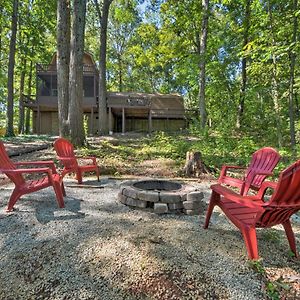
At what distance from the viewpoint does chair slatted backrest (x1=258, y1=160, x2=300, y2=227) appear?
1.99m

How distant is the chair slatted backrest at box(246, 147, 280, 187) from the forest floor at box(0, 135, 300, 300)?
2.59 ft

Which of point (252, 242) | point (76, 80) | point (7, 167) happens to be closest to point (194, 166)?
point (252, 242)

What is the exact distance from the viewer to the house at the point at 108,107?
1873cm

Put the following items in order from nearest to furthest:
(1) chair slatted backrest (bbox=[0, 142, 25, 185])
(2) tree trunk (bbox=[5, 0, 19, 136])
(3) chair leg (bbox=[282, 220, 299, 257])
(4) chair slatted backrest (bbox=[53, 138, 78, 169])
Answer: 1. (3) chair leg (bbox=[282, 220, 299, 257])
2. (1) chair slatted backrest (bbox=[0, 142, 25, 185])
3. (4) chair slatted backrest (bbox=[53, 138, 78, 169])
4. (2) tree trunk (bbox=[5, 0, 19, 136])

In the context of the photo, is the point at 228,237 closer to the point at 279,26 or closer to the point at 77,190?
the point at 77,190

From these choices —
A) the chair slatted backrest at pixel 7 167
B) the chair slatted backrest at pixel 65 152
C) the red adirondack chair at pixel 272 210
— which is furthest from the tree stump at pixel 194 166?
the chair slatted backrest at pixel 7 167

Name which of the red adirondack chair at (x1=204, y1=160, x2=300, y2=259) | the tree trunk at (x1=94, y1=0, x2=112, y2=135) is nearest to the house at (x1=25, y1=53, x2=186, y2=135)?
the tree trunk at (x1=94, y1=0, x2=112, y2=135)

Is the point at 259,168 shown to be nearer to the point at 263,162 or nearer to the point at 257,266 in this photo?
the point at 263,162

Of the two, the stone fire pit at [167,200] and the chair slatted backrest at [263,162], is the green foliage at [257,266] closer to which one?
the stone fire pit at [167,200]

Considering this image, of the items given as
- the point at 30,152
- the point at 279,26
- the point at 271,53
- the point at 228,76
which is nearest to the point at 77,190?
the point at 30,152

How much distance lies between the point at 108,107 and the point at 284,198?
58.0ft

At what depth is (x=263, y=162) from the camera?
4.06 metres

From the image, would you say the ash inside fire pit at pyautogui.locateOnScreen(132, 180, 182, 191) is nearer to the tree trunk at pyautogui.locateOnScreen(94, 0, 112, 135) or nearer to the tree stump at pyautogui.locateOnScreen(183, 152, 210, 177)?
the tree stump at pyautogui.locateOnScreen(183, 152, 210, 177)

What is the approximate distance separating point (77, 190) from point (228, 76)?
50.2 feet
